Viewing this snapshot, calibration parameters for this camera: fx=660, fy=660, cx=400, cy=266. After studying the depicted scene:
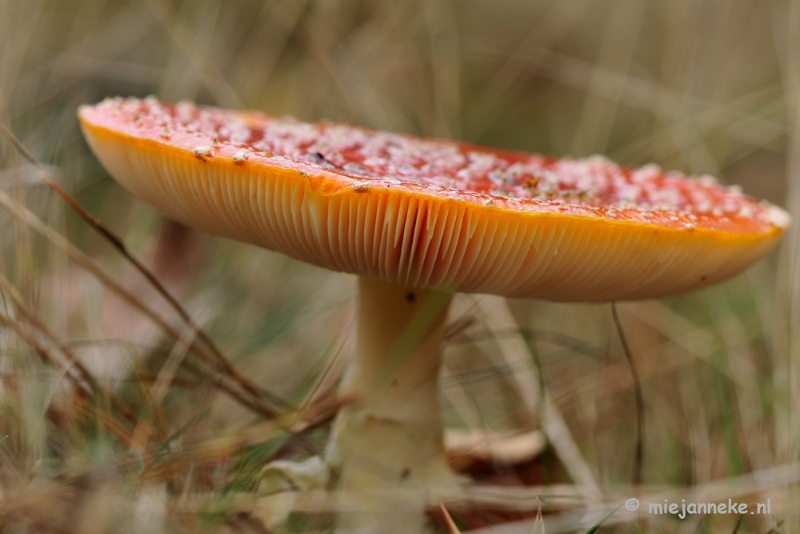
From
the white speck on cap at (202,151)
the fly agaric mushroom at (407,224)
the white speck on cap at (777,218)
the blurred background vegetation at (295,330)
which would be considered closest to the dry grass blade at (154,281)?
the blurred background vegetation at (295,330)

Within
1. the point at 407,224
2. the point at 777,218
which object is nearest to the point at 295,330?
the point at 407,224

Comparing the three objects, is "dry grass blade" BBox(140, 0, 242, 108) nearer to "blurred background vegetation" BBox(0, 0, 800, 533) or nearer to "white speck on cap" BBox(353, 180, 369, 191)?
"blurred background vegetation" BBox(0, 0, 800, 533)

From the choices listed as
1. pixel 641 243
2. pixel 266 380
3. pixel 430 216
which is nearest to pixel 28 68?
pixel 266 380

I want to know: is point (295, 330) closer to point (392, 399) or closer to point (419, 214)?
point (392, 399)

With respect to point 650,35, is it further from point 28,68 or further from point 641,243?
point 641,243

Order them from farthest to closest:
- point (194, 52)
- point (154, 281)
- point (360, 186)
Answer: point (194, 52) < point (154, 281) < point (360, 186)

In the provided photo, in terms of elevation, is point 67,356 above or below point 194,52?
below

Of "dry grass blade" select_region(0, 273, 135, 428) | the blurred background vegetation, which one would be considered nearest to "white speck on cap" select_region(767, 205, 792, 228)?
the blurred background vegetation

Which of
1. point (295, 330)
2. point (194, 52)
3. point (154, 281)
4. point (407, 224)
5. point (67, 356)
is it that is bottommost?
point (295, 330)
